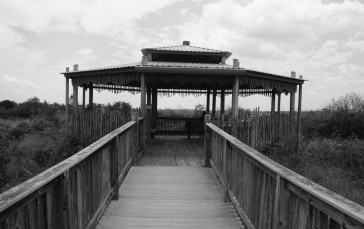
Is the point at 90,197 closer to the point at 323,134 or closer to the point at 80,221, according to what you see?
the point at 80,221

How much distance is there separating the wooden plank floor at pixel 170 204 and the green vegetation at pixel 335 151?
16.7ft

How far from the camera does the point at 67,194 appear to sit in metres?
2.82

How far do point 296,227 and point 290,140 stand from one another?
9512mm

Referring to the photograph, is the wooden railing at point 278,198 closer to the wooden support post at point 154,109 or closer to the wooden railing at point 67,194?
the wooden railing at point 67,194

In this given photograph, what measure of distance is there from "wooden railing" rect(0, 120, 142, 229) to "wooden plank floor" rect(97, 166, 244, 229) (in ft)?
1.21

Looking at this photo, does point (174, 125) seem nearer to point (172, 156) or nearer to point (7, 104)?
point (172, 156)

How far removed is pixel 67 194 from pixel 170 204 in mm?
2567

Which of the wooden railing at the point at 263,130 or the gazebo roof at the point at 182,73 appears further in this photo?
the gazebo roof at the point at 182,73

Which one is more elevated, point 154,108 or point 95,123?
point 154,108

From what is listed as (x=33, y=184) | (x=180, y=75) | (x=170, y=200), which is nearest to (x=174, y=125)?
(x=180, y=75)

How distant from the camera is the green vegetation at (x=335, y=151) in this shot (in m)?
11.0

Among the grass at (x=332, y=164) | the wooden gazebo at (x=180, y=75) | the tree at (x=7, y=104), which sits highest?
the wooden gazebo at (x=180, y=75)

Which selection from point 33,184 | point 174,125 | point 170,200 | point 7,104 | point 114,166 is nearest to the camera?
point 33,184

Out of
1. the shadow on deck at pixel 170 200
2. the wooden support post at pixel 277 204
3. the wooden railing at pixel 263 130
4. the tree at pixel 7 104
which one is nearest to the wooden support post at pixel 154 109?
the wooden railing at pixel 263 130
